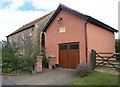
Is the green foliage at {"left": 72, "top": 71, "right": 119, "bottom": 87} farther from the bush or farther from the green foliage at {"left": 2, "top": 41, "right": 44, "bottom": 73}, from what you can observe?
the green foliage at {"left": 2, "top": 41, "right": 44, "bottom": 73}

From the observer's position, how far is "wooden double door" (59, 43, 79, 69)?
55.1 feet

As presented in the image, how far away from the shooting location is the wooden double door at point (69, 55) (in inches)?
661

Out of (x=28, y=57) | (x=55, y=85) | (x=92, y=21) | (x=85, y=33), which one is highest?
(x=92, y=21)

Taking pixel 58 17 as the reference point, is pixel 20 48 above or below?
below

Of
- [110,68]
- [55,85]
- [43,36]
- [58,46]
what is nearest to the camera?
[55,85]

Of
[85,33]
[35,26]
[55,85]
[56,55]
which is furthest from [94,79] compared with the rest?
[35,26]

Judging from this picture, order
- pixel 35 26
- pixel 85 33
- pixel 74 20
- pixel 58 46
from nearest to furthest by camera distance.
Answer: pixel 85 33
pixel 74 20
pixel 58 46
pixel 35 26

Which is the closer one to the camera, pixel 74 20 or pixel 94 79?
pixel 94 79

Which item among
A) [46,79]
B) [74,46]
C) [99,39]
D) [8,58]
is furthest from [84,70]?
[8,58]

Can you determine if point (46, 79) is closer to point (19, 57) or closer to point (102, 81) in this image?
point (102, 81)

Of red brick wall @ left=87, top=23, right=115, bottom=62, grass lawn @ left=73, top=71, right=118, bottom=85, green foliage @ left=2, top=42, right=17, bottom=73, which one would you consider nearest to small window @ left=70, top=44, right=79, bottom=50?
red brick wall @ left=87, top=23, right=115, bottom=62

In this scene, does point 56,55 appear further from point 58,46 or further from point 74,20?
point 74,20

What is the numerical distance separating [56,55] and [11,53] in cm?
469

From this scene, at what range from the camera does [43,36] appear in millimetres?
22906
